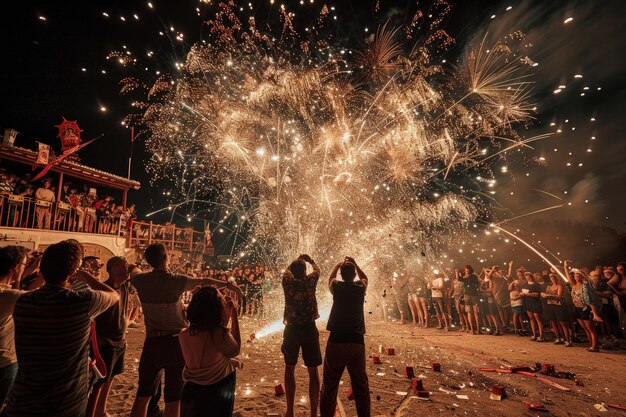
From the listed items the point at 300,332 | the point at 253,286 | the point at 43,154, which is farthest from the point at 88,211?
the point at 300,332

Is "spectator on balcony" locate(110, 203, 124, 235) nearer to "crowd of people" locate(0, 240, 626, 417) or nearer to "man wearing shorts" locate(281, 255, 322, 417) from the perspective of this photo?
"crowd of people" locate(0, 240, 626, 417)

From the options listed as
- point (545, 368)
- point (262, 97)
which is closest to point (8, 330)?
point (545, 368)

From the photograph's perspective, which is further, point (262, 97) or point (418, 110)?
point (262, 97)

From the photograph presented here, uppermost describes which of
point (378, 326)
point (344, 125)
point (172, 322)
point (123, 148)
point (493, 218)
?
point (123, 148)

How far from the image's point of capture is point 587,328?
326 inches

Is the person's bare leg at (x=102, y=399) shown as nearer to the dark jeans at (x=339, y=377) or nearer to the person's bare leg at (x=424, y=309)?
the dark jeans at (x=339, y=377)

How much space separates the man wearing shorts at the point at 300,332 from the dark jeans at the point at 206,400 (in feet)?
5.60

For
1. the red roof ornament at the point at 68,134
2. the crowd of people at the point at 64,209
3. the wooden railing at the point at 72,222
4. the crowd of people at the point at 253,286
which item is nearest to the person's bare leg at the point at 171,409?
the crowd of people at the point at 253,286

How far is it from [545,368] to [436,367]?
2.12 m

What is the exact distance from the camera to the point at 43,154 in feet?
45.4

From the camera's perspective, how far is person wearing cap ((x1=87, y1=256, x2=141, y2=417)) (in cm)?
356

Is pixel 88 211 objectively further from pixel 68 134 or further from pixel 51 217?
pixel 68 134

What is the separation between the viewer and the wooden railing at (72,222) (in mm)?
12781

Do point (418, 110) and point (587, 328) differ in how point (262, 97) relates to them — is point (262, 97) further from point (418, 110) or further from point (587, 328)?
point (587, 328)
